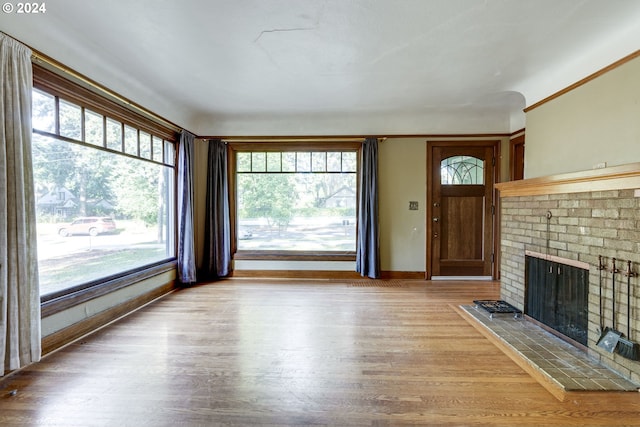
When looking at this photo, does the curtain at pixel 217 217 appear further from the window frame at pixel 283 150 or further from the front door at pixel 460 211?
the front door at pixel 460 211

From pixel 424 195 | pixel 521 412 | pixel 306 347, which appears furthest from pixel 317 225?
pixel 521 412

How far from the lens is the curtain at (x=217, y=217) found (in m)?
4.63

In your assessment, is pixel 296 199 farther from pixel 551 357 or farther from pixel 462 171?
pixel 551 357

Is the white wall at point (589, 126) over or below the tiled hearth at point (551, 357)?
over

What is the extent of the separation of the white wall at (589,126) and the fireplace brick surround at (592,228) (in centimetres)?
35

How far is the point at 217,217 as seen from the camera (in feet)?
15.3

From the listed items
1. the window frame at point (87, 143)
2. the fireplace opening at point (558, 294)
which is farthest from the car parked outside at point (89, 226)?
the fireplace opening at point (558, 294)

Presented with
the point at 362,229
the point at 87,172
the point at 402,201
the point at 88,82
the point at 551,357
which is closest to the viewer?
the point at 551,357

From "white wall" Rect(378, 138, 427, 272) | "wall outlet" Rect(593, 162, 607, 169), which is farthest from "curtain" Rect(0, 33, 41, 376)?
"wall outlet" Rect(593, 162, 607, 169)

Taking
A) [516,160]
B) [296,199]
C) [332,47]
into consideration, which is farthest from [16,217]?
[516,160]

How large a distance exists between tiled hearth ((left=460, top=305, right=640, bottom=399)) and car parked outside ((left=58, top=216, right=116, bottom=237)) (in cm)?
395

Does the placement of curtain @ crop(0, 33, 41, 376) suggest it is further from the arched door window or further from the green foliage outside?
the arched door window
